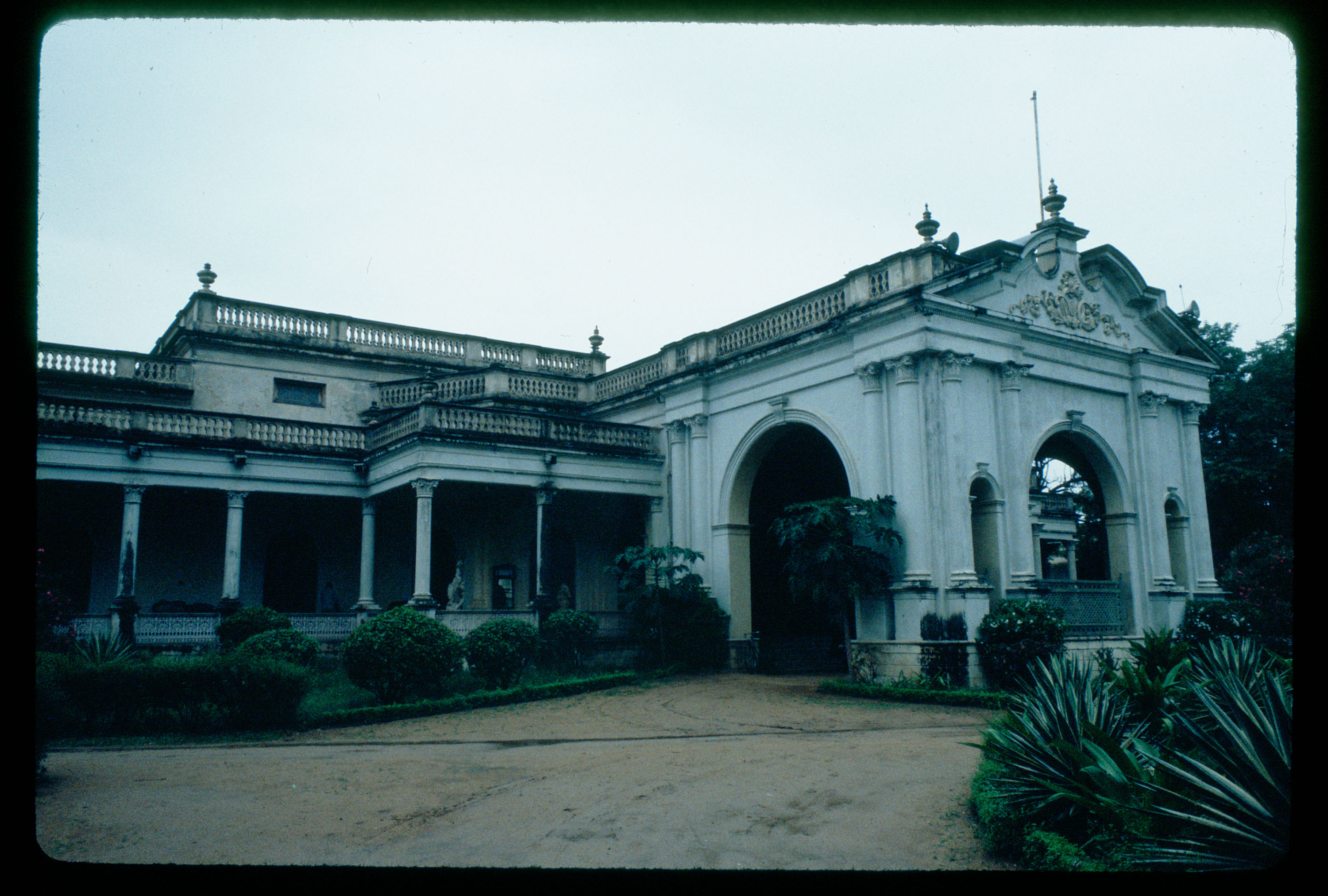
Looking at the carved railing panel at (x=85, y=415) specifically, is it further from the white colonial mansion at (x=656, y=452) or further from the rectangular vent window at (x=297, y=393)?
the rectangular vent window at (x=297, y=393)

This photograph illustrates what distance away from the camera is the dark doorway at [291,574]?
2306cm

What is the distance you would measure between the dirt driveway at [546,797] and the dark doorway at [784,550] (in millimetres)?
7870

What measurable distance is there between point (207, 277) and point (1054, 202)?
19.5 m

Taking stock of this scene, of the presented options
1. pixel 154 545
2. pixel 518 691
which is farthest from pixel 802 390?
pixel 154 545

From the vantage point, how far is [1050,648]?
14719 mm

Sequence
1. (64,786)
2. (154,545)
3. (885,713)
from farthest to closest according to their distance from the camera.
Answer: (154,545) → (885,713) → (64,786)

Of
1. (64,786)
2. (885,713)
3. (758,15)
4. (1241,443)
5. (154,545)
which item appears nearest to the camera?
(758,15)

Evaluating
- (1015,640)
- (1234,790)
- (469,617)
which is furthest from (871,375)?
(1234,790)

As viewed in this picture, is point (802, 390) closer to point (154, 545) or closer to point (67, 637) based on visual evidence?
point (67, 637)

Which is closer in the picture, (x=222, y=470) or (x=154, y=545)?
(x=222, y=470)

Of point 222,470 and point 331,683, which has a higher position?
point 222,470

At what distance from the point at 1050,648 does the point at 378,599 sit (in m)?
16.2

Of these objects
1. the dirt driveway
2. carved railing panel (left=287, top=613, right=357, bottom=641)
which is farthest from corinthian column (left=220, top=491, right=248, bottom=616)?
the dirt driveway

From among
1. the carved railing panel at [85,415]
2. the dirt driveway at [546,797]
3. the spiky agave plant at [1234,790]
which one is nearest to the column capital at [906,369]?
the dirt driveway at [546,797]
